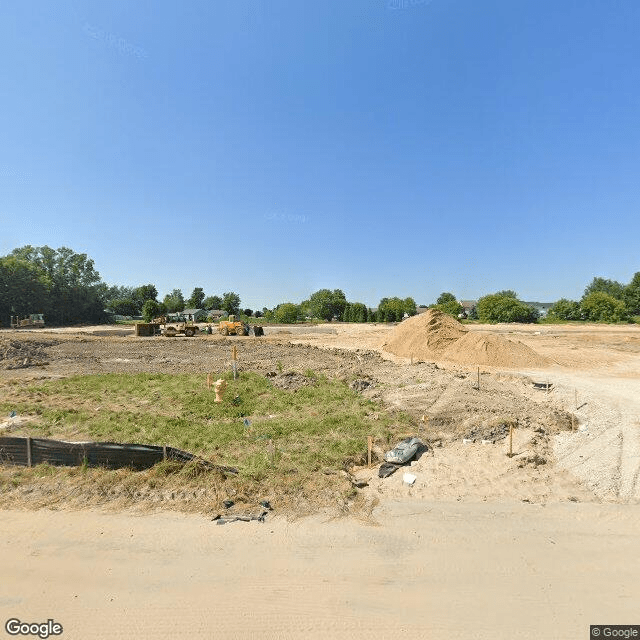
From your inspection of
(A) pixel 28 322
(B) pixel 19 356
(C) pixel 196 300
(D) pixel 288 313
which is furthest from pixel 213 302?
(B) pixel 19 356

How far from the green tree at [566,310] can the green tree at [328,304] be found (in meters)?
46.8

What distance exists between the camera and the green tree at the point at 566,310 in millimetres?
67250

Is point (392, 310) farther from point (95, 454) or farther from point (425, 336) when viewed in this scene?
point (95, 454)

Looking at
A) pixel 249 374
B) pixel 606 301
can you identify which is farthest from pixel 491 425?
pixel 606 301

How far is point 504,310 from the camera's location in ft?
227

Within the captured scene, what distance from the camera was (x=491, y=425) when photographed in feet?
32.0

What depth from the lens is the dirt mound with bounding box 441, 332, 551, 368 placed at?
67.7 feet

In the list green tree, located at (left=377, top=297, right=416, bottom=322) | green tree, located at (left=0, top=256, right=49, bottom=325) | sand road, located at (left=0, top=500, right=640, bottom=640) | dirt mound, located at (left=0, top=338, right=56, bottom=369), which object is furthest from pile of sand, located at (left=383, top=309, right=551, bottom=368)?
green tree, located at (left=0, top=256, right=49, bottom=325)

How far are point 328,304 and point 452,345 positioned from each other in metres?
65.1

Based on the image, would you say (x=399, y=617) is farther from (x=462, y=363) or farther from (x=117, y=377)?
(x=462, y=363)

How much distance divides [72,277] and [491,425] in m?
87.8

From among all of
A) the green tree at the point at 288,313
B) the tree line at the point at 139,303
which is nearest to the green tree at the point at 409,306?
the tree line at the point at 139,303

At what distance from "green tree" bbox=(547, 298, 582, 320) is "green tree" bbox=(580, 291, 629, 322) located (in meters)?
1.37

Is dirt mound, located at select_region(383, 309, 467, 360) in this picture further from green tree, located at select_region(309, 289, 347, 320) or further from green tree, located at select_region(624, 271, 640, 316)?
green tree, located at select_region(624, 271, 640, 316)
